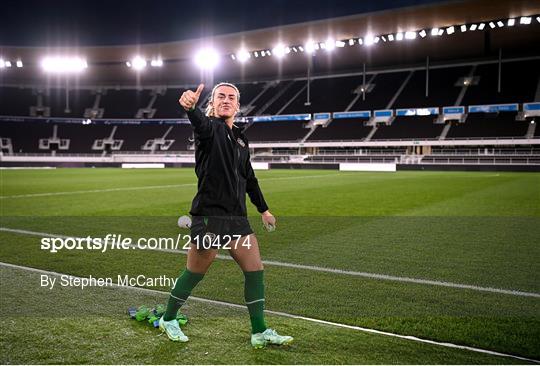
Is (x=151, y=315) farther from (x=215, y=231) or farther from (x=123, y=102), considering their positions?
(x=123, y=102)

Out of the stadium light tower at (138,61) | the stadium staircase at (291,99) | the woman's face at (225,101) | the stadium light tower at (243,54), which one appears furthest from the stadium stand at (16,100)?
the woman's face at (225,101)

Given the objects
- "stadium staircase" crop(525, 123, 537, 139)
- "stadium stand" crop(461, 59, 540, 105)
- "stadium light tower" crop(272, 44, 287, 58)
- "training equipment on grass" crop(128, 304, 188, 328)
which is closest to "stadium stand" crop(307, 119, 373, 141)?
"stadium light tower" crop(272, 44, 287, 58)

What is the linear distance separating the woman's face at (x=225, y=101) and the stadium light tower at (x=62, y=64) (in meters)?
55.3

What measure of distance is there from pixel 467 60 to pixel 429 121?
9.59 meters

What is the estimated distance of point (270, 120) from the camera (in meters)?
55.3

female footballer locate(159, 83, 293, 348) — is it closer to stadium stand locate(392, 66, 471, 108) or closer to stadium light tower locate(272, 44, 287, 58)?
stadium light tower locate(272, 44, 287, 58)

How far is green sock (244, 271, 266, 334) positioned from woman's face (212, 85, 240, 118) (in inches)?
44.5

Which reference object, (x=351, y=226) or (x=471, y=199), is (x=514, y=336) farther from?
(x=471, y=199)

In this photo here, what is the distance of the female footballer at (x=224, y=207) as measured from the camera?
10.4ft

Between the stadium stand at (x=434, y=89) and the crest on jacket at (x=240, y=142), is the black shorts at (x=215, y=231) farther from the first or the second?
the stadium stand at (x=434, y=89)

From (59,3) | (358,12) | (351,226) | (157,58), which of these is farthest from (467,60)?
(351,226)

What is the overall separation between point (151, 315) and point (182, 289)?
561 millimetres

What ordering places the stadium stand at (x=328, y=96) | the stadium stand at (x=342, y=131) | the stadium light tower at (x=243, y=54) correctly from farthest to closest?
the stadium stand at (x=328, y=96) < the stadium light tower at (x=243, y=54) < the stadium stand at (x=342, y=131)

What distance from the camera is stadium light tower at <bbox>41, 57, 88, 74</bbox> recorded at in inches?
2074
